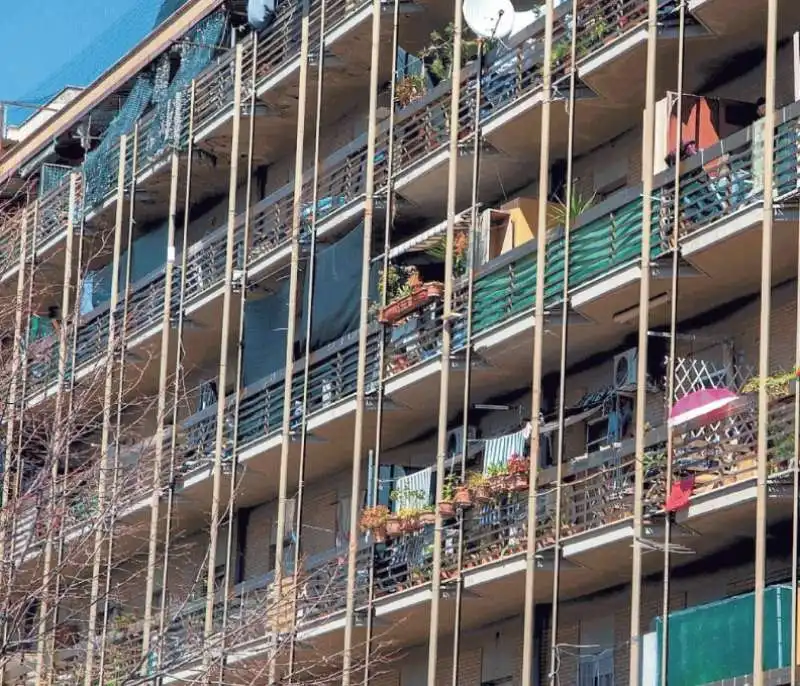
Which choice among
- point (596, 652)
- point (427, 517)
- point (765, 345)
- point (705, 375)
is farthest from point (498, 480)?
point (765, 345)

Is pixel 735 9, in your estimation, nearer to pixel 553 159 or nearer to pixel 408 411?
pixel 553 159

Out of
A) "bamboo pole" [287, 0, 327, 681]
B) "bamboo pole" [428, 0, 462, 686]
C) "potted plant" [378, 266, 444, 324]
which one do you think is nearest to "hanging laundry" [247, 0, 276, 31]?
"bamboo pole" [287, 0, 327, 681]

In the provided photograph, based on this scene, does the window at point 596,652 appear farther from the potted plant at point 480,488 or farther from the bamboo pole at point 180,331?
the bamboo pole at point 180,331

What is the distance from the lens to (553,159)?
123 ft

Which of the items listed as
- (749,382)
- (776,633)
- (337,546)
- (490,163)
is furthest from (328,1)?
(776,633)

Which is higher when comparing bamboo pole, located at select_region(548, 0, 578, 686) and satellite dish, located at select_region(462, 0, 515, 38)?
satellite dish, located at select_region(462, 0, 515, 38)

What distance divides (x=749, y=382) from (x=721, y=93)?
16.9 feet

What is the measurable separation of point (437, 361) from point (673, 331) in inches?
257

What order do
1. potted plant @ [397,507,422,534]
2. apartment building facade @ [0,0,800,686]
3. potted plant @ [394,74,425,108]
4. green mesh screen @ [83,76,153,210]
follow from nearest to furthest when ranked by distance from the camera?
apartment building facade @ [0,0,800,686] < potted plant @ [397,507,422,534] < potted plant @ [394,74,425,108] < green mesh screen @ [83,76,153,210]

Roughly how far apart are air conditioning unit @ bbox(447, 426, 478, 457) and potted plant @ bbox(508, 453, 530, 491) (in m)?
2.89

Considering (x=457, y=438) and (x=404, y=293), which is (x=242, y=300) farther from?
(x=457, y=438)

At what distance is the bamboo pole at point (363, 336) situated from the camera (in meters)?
37.9

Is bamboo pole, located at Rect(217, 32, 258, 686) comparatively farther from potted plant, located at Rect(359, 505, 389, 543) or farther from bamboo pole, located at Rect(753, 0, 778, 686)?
bamboo pole, located at Rect(753, 0, 778, 686)

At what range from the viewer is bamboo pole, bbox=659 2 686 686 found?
30688 mm
